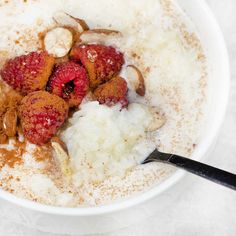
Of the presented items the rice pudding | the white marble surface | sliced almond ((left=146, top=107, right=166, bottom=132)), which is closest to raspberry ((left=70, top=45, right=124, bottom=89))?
the rice pudding

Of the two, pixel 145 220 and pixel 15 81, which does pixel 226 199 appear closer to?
pixel 145 220

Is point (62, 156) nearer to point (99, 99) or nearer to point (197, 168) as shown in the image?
point (99, 99)

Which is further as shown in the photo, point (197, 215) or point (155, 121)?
point (197, 215)

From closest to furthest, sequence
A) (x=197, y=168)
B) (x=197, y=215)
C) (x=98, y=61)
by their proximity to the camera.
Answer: (x=197, y=168) < (x=98, y=61) < (x=197, y=215)

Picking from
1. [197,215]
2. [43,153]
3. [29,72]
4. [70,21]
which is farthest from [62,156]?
[197,215]

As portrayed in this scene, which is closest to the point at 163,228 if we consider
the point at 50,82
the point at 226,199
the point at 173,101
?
the point at 226,199

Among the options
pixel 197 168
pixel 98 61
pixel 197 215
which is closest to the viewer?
pixel 197 168

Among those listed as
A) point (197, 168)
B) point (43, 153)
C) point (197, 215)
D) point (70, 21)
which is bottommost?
point (197, 215)

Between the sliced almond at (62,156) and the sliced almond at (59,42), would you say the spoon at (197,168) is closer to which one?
the sliced almond at (62,156)
